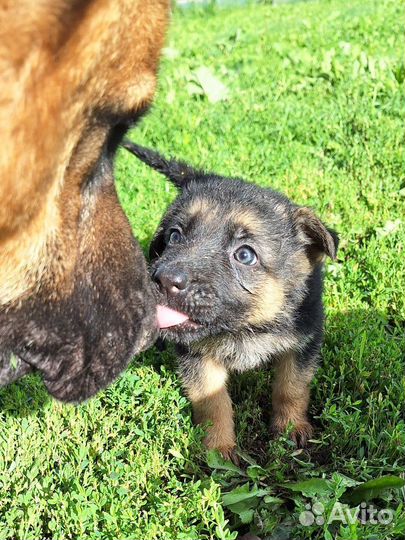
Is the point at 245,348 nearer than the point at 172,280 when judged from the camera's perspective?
No

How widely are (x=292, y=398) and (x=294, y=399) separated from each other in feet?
0.04

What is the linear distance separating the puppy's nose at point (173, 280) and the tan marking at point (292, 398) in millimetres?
739

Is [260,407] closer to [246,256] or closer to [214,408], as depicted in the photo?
[214,408]

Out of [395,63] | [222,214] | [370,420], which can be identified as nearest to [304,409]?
[370,420]

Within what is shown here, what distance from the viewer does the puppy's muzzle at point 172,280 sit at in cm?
341

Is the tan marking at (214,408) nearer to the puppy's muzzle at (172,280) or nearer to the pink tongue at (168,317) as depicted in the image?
the pink tongue at (168,317)

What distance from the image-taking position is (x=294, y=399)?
3.65 metres

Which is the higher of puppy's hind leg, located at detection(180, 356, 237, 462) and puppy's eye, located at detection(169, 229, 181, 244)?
puppy's eye, located at detection(169, 229, 181, 244)

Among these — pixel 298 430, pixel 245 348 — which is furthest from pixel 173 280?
pixel 298 430

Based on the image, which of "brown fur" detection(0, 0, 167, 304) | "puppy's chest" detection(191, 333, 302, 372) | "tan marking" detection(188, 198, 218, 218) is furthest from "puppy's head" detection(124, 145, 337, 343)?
"brown fur" detection(0, 0, 167, 304)

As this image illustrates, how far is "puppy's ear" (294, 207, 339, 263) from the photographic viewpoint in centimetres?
362

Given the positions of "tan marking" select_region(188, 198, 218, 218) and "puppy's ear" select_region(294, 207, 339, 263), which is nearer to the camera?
"puppy's ear" select_region(294, 207, 339, 263)

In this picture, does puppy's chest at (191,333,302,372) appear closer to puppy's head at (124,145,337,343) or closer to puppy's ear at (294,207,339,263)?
puppy's head at (124,145,337,343)

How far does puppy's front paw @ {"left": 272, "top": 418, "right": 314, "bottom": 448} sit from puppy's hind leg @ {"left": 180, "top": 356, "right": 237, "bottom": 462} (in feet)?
0.76
